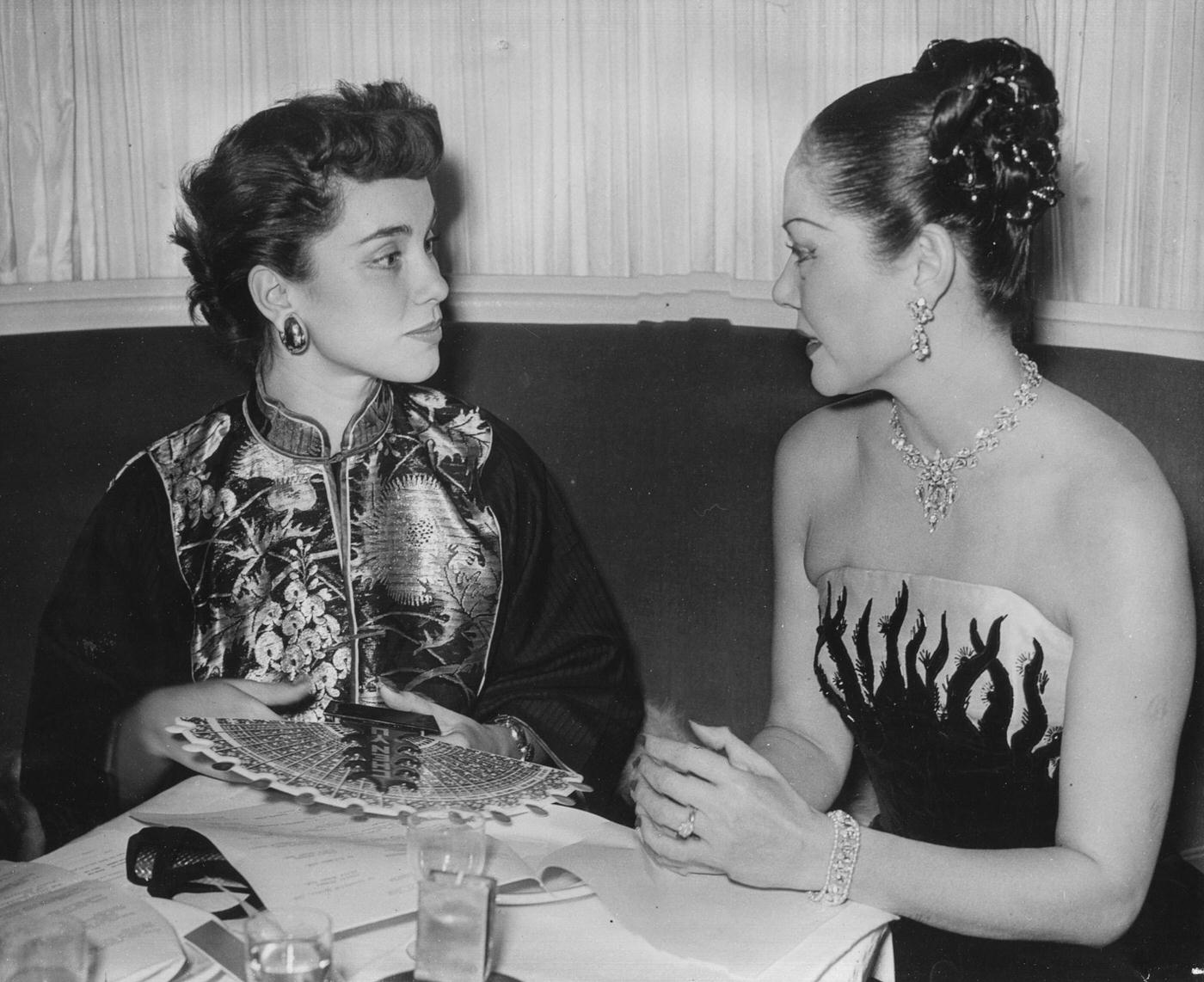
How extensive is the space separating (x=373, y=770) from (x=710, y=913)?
1.21ft

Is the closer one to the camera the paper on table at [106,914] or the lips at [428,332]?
the paper on table at [106,914]

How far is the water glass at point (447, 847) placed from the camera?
2.97 ft

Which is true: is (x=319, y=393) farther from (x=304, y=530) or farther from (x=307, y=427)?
(x=304, y=530)

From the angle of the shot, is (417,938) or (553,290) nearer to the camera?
(417,938)

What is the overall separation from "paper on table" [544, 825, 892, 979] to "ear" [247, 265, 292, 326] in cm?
70

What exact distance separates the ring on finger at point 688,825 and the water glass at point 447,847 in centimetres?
16

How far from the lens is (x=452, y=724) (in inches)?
49.7

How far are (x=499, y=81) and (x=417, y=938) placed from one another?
963 millimetres

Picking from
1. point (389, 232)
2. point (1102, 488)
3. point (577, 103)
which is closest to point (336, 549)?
point (389, 232)

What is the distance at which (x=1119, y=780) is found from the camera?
43.1 inches

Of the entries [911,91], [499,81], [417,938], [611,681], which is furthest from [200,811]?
[911,91]

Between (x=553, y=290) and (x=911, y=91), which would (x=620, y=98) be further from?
(x=911, y=91)

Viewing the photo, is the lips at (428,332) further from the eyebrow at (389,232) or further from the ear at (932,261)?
the ear at (932,261)

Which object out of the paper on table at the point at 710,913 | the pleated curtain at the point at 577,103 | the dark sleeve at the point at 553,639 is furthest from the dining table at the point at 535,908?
the pleated curtain at the point at 577,103
